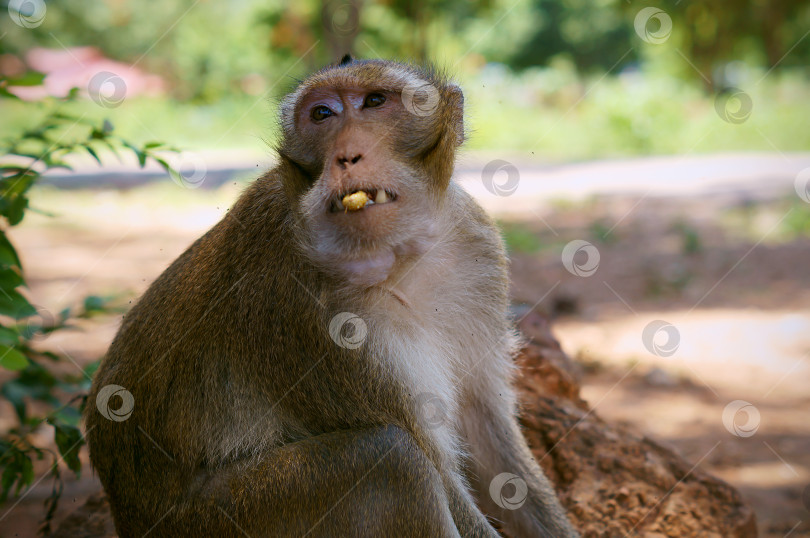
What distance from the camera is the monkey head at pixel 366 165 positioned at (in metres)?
2.85

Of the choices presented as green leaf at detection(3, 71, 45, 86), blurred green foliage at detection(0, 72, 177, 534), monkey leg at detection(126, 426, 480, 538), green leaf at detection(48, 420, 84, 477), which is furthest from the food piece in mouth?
green leaf at detection(48, 420, 84, 477)

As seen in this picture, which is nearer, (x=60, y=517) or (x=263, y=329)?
(x=263, y=329)

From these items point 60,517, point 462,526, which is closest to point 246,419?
point 462,526

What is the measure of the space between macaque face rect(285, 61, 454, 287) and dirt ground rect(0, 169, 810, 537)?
2.20 meters

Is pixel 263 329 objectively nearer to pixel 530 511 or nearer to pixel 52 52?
pixel 530 511

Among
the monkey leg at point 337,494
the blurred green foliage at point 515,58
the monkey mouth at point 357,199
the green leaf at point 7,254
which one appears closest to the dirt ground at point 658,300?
the green leaf at point 7,254

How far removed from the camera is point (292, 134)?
10.2ft

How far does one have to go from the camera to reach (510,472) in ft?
12.7

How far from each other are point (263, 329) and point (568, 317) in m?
6.07

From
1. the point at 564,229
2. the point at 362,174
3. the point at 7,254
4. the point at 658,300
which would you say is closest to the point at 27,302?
the point at 7,254

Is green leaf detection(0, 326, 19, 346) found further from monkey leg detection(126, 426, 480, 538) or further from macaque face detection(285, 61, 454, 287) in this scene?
macaque face detection(285, 61, 454, 287)

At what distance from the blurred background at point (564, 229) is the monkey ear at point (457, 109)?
0.69 feet

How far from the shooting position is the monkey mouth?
2.82 meters

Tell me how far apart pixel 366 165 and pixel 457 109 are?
2.41 ft
